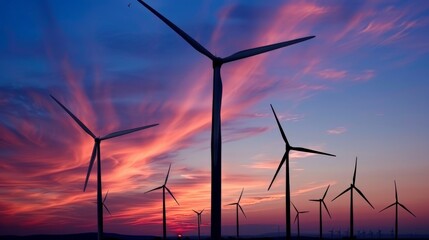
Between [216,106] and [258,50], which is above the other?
[258,50]

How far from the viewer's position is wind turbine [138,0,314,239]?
4953 cm

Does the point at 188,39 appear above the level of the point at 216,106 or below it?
above

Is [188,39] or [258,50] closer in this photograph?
[188,39]

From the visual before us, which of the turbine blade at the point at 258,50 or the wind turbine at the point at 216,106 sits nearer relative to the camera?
the wind turbine at the point at 216,106

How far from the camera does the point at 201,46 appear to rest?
56531mm

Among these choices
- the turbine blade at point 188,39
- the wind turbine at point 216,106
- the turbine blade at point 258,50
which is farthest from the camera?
the turbine blade at point 258,50

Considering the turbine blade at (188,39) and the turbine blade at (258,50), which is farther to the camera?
the turbine blade at (258,50)

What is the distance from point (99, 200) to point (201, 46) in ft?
145

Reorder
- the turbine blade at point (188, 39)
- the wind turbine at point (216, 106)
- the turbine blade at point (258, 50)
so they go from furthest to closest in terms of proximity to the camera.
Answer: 1. the turbine blade at point (258, 50)
2. the turbine blade at point (188, 39)
3. the wind turbine at point (216, 106)

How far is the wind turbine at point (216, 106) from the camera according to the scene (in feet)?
163

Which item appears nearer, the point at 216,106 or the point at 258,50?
the point at 216,106

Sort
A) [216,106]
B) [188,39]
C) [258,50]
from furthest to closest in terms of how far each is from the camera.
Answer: [258,50] < [188,39] < [216,106]

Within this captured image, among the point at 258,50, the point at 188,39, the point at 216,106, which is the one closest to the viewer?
the point at 216,106

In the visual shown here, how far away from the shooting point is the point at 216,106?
54.4 metres
